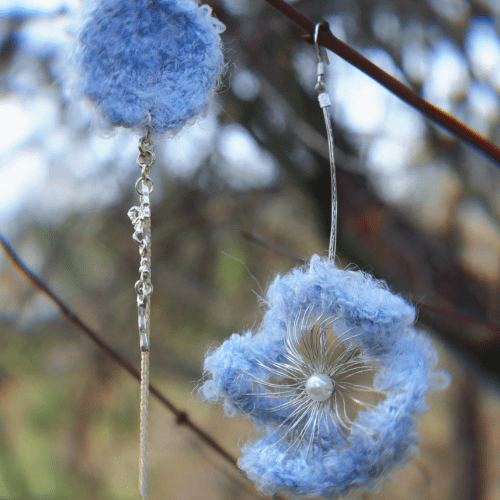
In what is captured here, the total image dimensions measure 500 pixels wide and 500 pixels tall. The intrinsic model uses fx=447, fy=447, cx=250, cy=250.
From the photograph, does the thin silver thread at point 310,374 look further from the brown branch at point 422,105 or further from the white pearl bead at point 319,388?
the brown branch at point 422,105

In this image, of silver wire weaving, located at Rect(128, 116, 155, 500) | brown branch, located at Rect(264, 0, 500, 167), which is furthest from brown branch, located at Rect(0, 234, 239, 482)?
brown branch, located at Rect(264, 0, 500, 167)

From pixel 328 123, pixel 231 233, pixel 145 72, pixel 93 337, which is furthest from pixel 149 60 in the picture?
pixel 231 233

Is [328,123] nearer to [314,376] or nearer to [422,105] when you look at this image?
[422,105]

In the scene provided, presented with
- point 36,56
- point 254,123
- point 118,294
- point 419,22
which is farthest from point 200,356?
point 419,22

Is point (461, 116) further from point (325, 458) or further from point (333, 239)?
point (325, 458)

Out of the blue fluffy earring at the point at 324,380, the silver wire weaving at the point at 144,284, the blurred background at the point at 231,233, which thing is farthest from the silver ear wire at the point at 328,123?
the blurred background at the point at 231,233

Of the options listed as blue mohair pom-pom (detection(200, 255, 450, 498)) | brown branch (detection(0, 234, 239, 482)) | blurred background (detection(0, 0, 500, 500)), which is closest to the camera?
blue mohair pom-pom (detection(200, 255, 450, 498))

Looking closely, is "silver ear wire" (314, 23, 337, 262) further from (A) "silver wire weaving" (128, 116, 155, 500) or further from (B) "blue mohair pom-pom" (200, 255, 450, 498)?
(A) "silver wire weaving" (128, 116, 155, 500)
